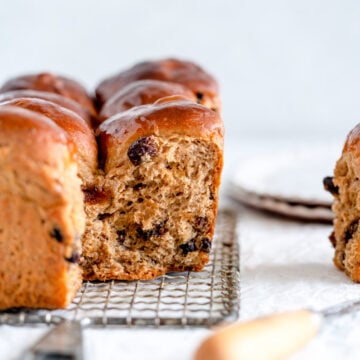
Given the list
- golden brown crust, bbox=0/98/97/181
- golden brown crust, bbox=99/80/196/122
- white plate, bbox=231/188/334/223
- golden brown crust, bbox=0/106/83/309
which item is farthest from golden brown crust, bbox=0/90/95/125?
white plate, bbox=231/188/334/223

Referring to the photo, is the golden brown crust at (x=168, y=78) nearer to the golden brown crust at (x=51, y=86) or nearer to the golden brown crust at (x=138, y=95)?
the golden brown crust at (x=51, y=86)

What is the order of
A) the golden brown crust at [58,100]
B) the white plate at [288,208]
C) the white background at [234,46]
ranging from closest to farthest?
1. the golden brown crust at [58,100]
2. the white plate at [288,208]
3. the white background at [234,46]

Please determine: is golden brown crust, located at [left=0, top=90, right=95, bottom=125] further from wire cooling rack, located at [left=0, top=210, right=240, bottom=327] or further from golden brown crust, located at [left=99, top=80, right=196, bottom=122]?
wire cooling rack, located at [left=0, top=210, right=240, bottom=327]

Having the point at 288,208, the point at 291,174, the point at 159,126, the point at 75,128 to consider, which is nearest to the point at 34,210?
the point at 75,128

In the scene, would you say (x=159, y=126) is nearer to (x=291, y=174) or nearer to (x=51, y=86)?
(x=51, y=86)

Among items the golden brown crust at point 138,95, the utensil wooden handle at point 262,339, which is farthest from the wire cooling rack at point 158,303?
the golden brown crust at point 138,95

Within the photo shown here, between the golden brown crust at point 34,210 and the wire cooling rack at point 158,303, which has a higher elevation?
the golden brown crust at point 34,210

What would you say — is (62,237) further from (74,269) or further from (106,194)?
(106,194)
